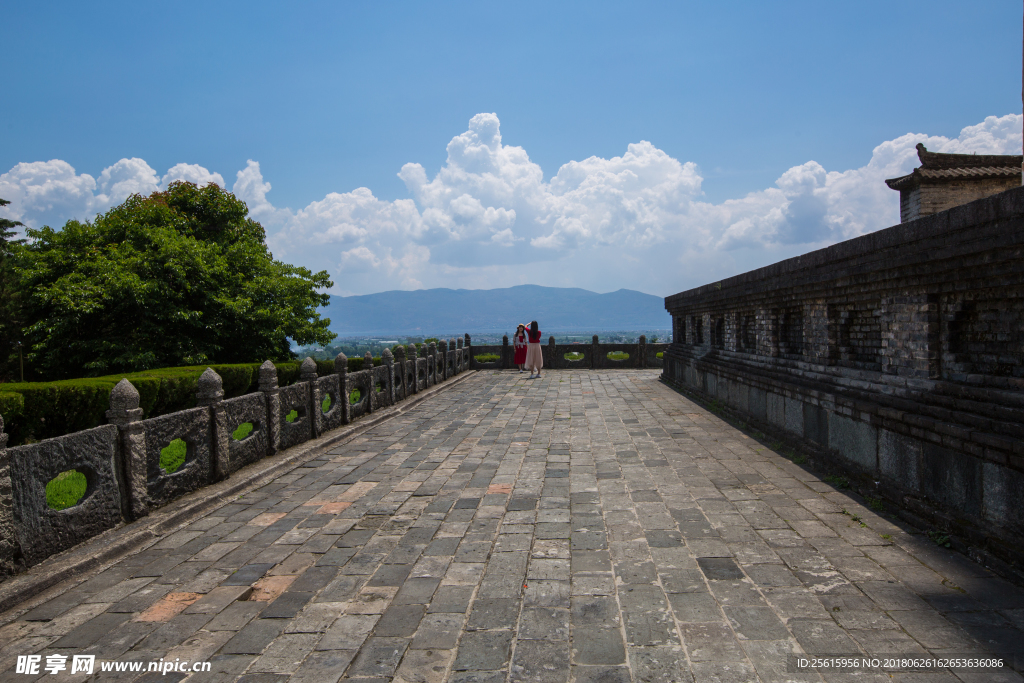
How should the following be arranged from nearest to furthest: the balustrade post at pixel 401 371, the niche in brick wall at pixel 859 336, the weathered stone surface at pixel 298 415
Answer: the niche in brick wall at pixel 859 336 < the weathered stone surface at pixel 298 415 < the balustrade post at pixel 401 371

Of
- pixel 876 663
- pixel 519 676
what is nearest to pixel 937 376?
pixel 876 663

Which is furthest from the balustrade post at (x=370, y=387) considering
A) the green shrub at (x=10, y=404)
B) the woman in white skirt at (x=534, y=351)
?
the woman in white skirt at (x=534, y=351)

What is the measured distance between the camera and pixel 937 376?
486 centimetres

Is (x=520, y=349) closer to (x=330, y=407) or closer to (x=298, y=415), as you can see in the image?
(x=330, y=407)

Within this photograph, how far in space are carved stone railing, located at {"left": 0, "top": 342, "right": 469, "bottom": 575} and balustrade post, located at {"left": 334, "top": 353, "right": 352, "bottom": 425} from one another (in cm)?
14

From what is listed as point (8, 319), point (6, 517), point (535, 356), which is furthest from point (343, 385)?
point (8, 319)

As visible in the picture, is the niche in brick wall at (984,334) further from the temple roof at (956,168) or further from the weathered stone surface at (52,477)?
the temple roof at (956,168)

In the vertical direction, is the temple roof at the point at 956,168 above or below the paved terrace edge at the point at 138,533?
above

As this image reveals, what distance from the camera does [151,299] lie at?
16.3m

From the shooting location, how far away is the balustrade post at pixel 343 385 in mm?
9773

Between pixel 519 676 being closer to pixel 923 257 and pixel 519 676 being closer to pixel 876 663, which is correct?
pixel 876 663

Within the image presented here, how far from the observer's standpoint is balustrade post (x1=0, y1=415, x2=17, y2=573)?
149 inches

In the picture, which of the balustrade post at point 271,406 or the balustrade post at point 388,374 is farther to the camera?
the balustrade post at point 388,374

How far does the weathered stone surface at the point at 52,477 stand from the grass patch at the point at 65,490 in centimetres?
142
